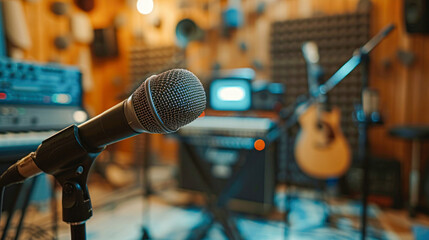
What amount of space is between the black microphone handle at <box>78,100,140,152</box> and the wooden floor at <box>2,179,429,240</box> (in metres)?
1.72

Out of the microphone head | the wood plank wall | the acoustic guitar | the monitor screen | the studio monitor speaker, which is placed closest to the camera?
the microphone head

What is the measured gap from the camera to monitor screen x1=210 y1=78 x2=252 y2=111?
7.60 feet

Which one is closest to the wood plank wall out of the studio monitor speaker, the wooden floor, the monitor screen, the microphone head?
the studio monitor speaker

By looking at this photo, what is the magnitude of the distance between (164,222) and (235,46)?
8.22 feet

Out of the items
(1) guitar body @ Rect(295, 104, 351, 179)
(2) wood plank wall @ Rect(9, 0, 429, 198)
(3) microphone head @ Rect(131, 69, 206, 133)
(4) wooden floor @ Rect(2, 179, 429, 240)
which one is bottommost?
(4) wooden floor @ Rect(2, 179, 429, 240)

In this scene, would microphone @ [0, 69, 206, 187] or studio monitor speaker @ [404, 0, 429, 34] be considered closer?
microphone @ [0, 69, 206, 187]

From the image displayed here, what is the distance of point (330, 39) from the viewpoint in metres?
3.37

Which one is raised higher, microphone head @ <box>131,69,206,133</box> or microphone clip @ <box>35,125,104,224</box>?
microphone head @ <box>131,69,206,133</box>

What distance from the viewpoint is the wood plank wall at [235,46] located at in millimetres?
2998

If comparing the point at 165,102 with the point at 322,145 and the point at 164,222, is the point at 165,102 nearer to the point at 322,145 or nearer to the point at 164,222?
the point at 164,222

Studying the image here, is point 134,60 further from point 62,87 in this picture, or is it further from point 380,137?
point 380,137

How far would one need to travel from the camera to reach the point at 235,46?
394 centimetres

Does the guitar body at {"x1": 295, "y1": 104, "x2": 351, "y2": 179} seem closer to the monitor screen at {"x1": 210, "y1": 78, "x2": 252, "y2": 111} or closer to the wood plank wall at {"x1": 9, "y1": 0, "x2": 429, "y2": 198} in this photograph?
the monitor screen at {"x1": 210, "y1": 78, "x2": 252, "y2": 111}

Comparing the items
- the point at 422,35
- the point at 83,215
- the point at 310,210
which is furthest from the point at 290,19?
the point at 83,215
